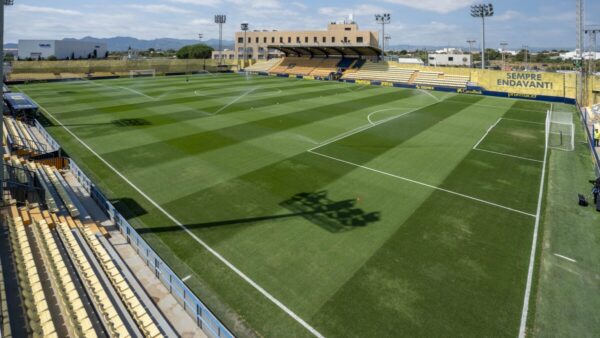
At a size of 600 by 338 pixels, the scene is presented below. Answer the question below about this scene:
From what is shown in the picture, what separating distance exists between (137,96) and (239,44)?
343 feet

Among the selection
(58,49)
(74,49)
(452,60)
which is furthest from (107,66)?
(452,60)

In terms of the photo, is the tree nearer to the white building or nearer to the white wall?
the white building

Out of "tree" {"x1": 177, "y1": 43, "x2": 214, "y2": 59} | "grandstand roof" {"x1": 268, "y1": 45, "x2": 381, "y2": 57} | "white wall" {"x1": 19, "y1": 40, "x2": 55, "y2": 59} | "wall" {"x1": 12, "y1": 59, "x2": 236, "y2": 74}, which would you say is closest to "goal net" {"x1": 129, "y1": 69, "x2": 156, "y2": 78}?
"wall" {"x1": 12, "y1": 59, "x2": 236, "y2": 74}

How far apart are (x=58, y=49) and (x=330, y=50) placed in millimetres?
122450

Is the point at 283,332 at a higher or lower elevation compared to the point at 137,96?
lower

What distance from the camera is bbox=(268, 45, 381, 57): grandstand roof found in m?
82.1

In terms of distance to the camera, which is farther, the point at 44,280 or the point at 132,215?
the point at 132,215

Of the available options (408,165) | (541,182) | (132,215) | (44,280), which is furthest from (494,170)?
(44,280)

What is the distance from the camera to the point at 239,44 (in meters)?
146

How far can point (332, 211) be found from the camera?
1702 centimetres

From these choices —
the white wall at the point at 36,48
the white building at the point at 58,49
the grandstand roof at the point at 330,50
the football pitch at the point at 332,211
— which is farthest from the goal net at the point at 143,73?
the white wall at the point at 36,48

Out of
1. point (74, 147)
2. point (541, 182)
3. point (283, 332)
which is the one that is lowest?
point (283, 332)

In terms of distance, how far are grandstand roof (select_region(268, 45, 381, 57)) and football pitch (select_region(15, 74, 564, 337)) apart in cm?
5027

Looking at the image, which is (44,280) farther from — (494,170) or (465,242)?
(494,170)
